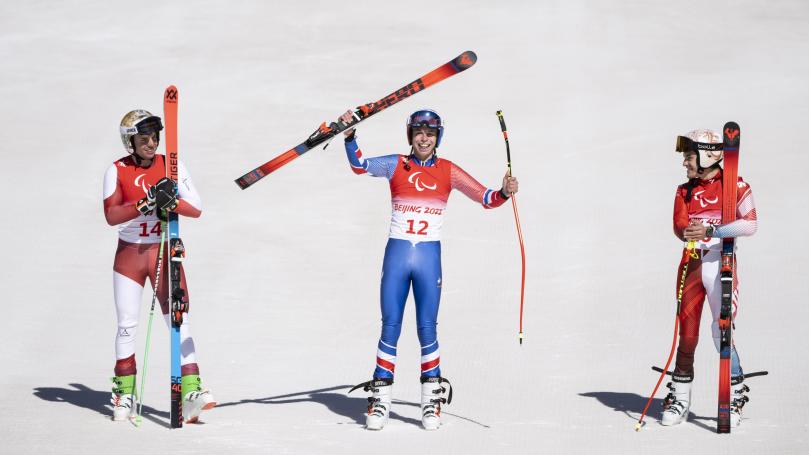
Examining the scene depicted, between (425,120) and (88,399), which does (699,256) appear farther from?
(88,399)

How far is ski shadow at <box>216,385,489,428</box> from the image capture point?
1204 cm

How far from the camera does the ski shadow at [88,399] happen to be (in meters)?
12.0

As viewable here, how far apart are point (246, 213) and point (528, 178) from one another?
410 cm

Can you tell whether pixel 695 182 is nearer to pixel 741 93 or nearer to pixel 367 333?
pixel 367 333

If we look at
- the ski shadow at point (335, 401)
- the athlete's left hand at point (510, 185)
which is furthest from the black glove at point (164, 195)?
the athlete's left hand at point (510, 185)

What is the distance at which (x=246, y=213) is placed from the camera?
64.3 ft

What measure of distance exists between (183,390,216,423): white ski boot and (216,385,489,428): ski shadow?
680 mm

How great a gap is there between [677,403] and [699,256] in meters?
1.18

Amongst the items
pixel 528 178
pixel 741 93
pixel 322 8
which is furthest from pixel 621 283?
pixel 322 8

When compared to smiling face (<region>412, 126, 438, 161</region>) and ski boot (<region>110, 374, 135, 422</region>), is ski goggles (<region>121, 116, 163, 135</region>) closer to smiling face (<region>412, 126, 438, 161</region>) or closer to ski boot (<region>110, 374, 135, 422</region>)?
ski boot (<region>110, 374, 135, 422</region>)

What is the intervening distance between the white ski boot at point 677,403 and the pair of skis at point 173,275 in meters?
3.82

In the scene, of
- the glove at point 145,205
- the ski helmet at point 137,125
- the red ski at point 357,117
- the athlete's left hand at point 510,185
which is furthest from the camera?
the red ski at point 357,117

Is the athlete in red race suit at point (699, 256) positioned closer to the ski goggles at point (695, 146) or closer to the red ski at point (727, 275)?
the ski goggles at point (695, 146)

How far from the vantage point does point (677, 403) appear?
11.7 m
